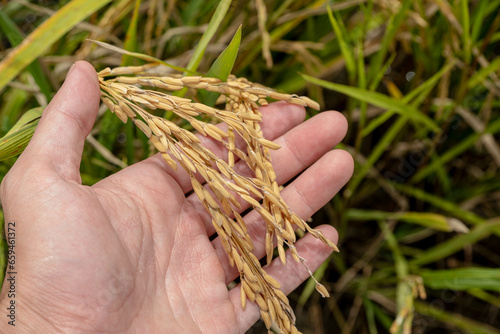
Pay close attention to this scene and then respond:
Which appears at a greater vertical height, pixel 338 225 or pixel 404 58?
pixel 404 58

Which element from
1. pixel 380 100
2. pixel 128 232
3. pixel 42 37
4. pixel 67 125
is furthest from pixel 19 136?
pixel 380 100

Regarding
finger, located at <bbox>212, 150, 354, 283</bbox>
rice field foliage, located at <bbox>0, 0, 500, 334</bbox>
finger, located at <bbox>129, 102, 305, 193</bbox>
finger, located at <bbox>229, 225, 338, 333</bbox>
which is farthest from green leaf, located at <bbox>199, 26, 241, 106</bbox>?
finger, located at <bbox>229, 225, 338, 333</bbox>

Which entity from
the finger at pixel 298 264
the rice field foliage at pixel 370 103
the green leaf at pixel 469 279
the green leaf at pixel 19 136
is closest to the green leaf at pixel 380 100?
the rice field foliage at pixel 370 103

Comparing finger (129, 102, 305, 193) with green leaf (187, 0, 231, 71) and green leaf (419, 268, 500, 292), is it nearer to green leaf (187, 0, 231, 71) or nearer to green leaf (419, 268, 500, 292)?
green leaf (187, 0, 231, 71)

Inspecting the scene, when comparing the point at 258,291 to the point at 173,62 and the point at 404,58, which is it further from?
the point at 404,58

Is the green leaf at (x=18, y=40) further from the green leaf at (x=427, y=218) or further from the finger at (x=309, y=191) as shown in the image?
the green leaf at (x=427, y=218)

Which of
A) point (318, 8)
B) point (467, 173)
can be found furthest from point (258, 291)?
point (467, 173)
